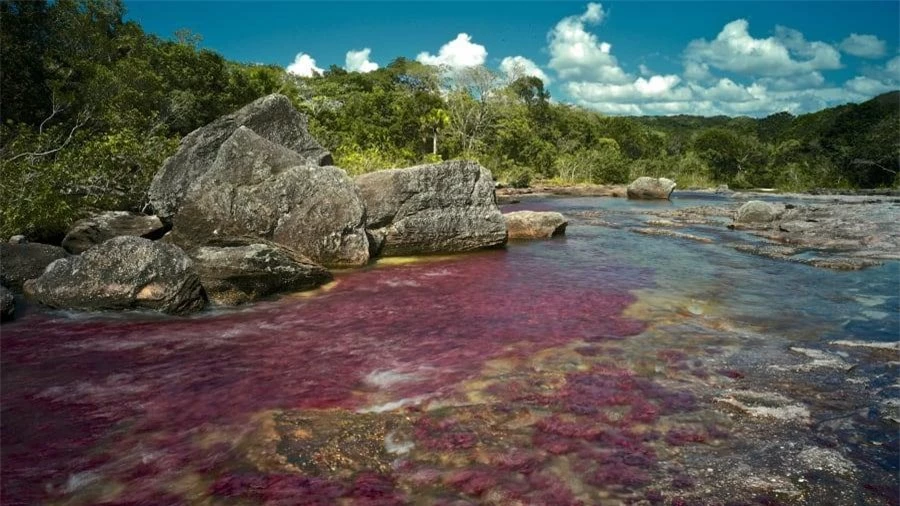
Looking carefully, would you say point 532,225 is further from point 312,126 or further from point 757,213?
point 312,126

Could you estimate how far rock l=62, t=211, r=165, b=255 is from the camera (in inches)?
495

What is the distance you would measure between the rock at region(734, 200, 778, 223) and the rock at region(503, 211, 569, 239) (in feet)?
32.0

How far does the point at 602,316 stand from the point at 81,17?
99.6 ft

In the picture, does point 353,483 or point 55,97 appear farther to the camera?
point 55,97

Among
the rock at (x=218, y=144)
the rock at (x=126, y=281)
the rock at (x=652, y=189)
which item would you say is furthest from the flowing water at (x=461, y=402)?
the rock at (x=652, y=189)

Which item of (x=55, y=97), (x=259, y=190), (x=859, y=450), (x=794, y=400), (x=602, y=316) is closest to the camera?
(x=859, y=450)

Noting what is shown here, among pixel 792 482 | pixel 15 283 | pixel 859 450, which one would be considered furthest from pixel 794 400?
pixel 15 283

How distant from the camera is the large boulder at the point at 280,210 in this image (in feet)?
40.2

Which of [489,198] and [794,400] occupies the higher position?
[489,198]

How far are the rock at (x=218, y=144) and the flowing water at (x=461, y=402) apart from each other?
678 cm

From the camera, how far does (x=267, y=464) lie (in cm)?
420

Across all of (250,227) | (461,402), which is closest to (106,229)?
(250,227)

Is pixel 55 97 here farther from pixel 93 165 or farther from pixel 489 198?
pixel 489 198

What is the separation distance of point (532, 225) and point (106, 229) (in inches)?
485
